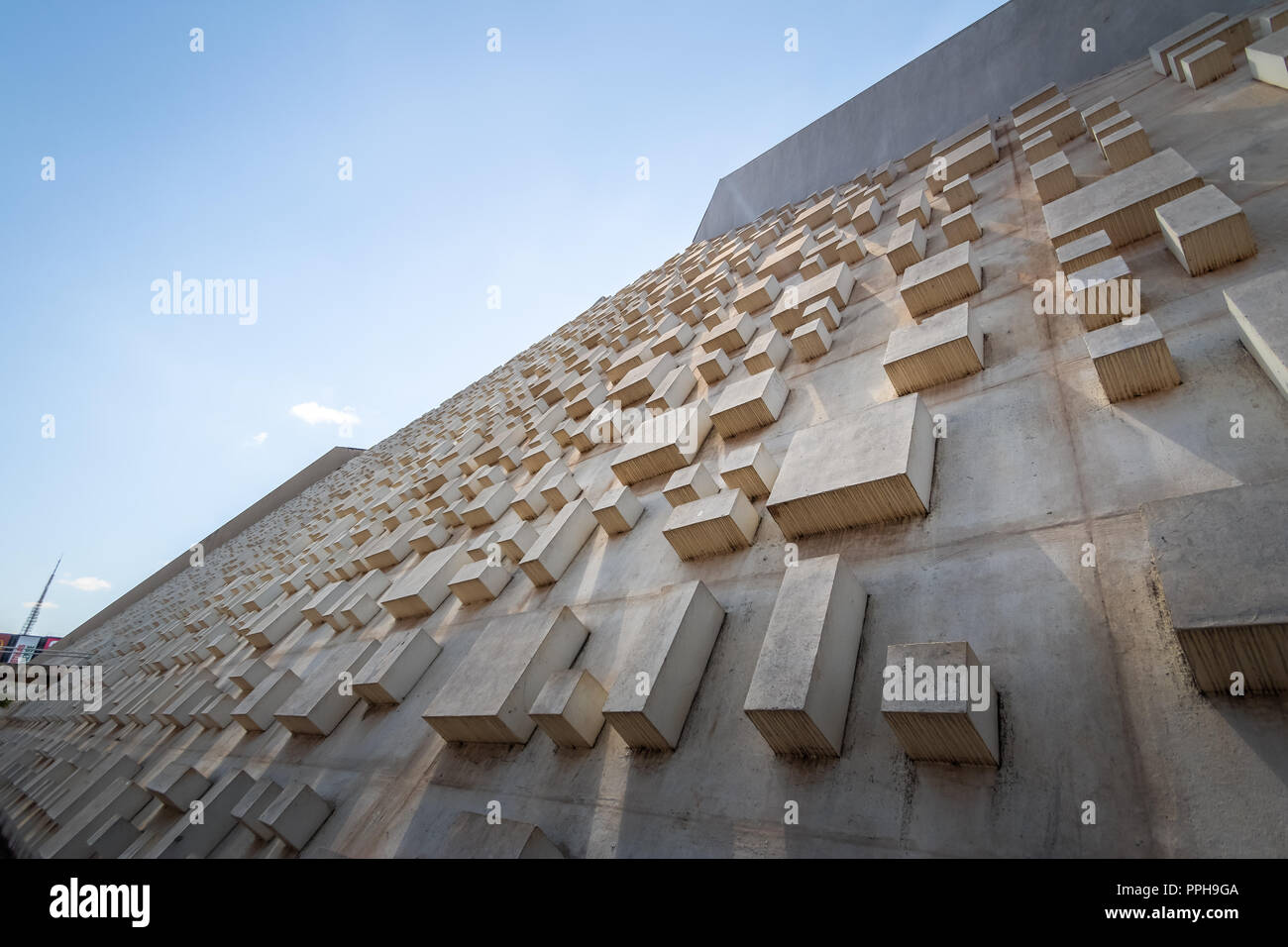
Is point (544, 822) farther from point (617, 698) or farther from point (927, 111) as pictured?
point (927, 111)

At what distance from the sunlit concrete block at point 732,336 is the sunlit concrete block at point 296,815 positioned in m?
6.88

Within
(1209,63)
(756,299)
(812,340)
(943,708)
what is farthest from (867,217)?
(943,708)

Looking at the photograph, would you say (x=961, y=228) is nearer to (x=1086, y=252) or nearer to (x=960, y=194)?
(x=960, y=194)

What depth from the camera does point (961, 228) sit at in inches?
267

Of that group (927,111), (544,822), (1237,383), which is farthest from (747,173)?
(544,822)

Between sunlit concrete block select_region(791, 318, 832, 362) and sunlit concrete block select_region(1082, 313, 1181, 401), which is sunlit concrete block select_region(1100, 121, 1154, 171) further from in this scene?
sunlit concrete block select_region(1082, 313, 1181, 401)

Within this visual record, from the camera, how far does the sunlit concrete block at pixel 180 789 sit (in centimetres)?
626

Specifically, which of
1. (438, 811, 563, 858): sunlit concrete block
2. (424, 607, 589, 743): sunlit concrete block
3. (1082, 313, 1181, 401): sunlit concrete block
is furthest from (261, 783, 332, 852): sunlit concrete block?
(1082, 313, 1181, 401): sunlit concrete block

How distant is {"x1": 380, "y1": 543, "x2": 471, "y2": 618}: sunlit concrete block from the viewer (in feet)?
22.9

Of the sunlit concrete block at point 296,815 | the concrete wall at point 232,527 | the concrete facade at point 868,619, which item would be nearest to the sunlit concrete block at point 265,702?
the concrete facade at point 868,619

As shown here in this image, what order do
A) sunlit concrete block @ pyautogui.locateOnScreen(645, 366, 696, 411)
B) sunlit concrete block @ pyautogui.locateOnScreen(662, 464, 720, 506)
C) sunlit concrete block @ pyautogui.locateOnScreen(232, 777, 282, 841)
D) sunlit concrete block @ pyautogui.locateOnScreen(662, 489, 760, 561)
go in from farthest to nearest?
sunlit concrete block @ pyautogui.locateOnScreen(645, 366, 696, 411)
sunlit concrete block @ pyautogui.locateOnScreen(662, 464, 720, 506)
sunlit concrete block @ pyautogui.locateOnScreen(232, 777, 282, 841)
sunlit concrete block @ pyautogui.locateOnScreen(662, 489, 760, 561)

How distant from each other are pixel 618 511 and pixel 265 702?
16.7ft

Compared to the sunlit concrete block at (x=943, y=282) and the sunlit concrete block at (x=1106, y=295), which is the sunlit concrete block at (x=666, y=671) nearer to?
the sunlit concrete block at (x=1106, y=295)

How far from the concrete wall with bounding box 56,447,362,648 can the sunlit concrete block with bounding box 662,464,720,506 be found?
1182 inches
